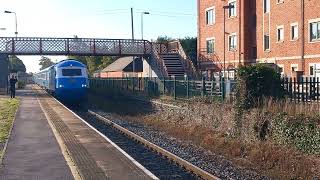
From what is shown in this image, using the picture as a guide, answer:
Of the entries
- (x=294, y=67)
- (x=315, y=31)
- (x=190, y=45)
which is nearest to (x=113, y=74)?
(x=190, y=45)

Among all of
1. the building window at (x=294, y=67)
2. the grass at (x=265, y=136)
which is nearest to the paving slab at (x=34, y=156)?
→ the grass at (x=265, y=136)

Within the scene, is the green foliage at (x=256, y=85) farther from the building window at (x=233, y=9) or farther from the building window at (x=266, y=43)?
the building window at (x=233, y=9)

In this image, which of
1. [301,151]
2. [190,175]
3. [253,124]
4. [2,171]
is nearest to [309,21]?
[253,124]

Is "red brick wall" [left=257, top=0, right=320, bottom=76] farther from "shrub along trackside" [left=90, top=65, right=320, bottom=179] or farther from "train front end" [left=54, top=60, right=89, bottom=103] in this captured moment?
"train front end" [left=54, top=60, right=89, bottom=103]

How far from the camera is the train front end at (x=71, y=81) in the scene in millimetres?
33875

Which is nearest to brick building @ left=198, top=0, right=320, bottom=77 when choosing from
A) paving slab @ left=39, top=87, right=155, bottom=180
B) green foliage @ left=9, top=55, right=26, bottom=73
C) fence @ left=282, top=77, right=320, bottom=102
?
fence @ left=282, top=77, right=320, bottom=102

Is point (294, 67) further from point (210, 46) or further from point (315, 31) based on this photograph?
point (210, 46)

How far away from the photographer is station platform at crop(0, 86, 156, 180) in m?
10.3

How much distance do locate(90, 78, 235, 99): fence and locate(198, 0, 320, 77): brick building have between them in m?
7.12

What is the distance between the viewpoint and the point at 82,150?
530 inches

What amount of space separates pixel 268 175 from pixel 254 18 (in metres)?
30.9

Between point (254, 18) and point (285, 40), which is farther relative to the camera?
point (254, 18)

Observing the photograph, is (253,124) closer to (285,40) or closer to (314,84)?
(314,84)

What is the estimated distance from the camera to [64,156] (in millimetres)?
12453
